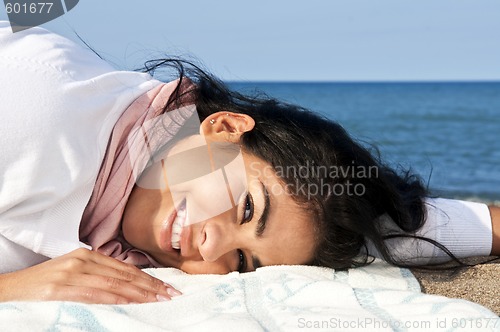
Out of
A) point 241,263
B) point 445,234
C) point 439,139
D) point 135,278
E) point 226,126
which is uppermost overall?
point 226,126

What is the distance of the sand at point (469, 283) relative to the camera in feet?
6.07

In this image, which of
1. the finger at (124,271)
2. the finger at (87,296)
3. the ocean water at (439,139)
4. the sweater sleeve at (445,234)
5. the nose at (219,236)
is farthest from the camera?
the ocean water at (439,139)

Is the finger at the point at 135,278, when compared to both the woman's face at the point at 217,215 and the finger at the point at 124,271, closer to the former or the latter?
the finger at the point at 124,271

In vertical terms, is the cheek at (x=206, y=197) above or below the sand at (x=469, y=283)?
above

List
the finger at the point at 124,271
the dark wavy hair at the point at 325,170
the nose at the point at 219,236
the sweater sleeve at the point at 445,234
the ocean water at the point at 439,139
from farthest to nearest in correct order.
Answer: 1. the ocean water at the point at 439,139
2. the sweater sleeve at the point at 445,234
3. the dark wavy hair at the point at 325,170
4. the nose at the point at 219,236
5. the finger at the point at 124,271

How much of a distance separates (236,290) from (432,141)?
9583 mm

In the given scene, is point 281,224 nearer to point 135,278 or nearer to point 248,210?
point 248,210

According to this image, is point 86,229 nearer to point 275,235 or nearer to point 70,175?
point 70,175

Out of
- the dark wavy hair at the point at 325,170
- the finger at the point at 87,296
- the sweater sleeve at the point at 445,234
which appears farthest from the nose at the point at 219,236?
the sweater sleeve at the point at 445,234

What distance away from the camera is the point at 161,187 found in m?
1.96

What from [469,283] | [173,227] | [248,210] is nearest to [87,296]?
[173,227]

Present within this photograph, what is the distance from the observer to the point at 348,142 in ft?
7.07

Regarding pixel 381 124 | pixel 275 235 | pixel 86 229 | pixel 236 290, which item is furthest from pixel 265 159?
pixel 381 124

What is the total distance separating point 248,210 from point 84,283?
1.60ft
